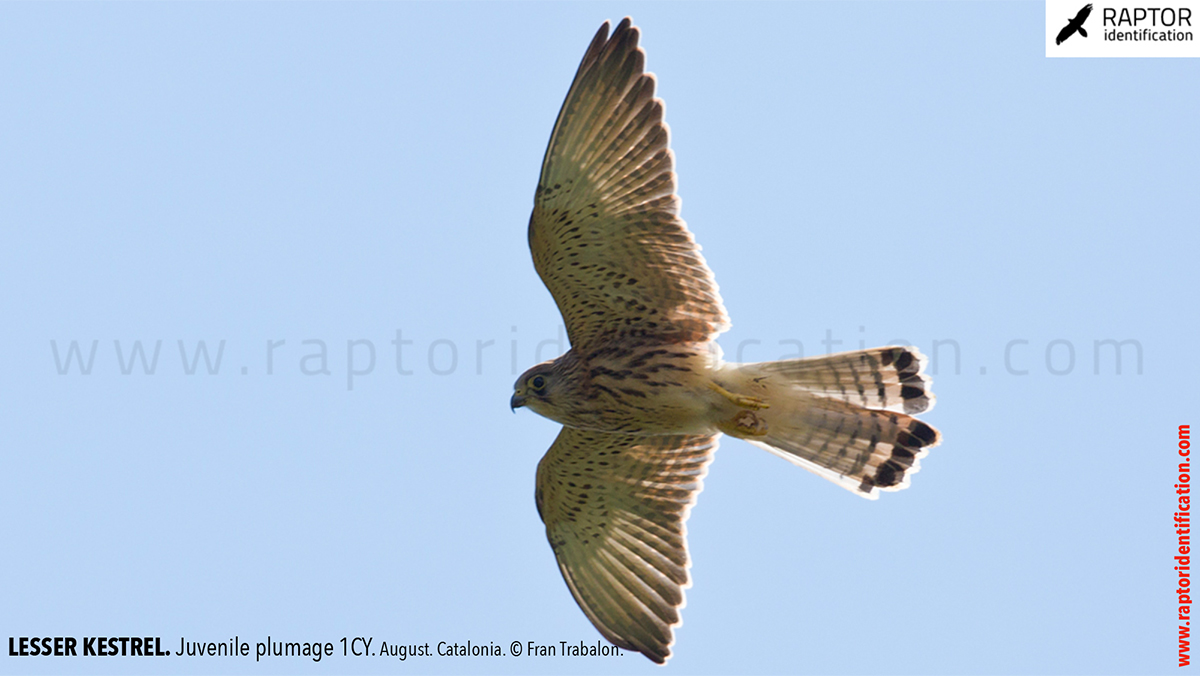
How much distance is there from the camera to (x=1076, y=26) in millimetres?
9797

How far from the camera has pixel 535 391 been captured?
317 inches

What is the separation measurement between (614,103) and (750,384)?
6.82 feet

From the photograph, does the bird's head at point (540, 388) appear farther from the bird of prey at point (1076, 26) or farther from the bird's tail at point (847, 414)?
the bird of prey at point (1076, 26)

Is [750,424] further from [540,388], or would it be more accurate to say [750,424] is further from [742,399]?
[540,388]

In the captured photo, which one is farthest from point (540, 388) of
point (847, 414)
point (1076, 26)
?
point (1076, 26)

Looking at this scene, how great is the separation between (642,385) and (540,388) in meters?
0.73

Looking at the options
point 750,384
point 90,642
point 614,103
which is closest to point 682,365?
point 750,384

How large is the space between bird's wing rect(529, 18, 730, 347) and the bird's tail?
82cm

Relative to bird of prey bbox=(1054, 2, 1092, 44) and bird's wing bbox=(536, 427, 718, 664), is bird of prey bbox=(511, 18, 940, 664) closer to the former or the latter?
bird's wing bbox=(536, 427, 718, 664)

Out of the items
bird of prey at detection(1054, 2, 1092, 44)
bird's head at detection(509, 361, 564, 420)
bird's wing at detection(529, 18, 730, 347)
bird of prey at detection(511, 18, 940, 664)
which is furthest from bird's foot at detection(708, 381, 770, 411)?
bird of prey at detection(1054, 2, 1092, 44)

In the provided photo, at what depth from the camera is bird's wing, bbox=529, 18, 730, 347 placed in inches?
292

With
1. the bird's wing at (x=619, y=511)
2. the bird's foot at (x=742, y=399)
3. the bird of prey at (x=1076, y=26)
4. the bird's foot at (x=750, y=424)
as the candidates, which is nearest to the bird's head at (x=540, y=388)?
the bird's wing at (x=619, y=511)

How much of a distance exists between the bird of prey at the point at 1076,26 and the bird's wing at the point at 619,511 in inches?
184

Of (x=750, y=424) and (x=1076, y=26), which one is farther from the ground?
(x=1076, y=26)
